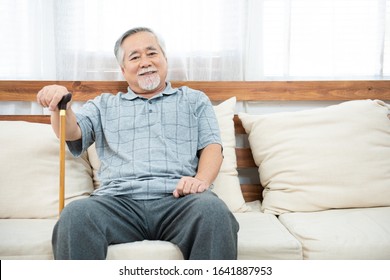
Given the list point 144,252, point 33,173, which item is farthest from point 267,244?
point 33,173

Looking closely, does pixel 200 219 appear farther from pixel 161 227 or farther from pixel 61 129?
pixel 61 129

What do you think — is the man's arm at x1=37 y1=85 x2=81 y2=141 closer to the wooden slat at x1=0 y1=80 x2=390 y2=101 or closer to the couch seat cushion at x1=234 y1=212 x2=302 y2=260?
the wooden slat at x1=0 y1=80 x2=390 y2=101

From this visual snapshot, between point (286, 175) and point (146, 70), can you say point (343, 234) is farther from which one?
point (146, 70)

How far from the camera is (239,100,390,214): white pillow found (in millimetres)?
1425

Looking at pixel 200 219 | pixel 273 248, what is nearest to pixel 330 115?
pixel 273 248

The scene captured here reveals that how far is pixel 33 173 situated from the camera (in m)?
1.44

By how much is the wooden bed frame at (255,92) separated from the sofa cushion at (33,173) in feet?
0.61

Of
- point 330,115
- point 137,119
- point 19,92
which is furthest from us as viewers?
point 19,92

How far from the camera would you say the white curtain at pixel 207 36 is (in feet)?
5.59

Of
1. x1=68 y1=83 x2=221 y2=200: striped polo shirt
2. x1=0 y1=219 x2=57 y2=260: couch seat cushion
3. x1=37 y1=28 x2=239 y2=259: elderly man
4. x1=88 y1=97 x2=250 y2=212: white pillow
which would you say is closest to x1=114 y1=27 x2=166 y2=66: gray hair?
x1=37 y1=28 x2=239 y2=259: elderly man

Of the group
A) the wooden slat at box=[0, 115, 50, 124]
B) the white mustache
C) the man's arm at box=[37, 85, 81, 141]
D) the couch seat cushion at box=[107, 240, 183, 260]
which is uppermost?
the white mustache

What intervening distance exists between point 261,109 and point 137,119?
23.0 inches

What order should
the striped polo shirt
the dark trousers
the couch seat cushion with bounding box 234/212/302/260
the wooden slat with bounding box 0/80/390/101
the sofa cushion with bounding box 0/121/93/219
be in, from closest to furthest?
1. the dark trousers
2. the couch seat cushion with bounding box 234/212/302/260
3. the striped polo shirt
4. the sofa cushion with bounding box 0/121/93/219
5. the wooden slat with bounding box 0/80/390/101

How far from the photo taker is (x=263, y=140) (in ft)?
5.10
